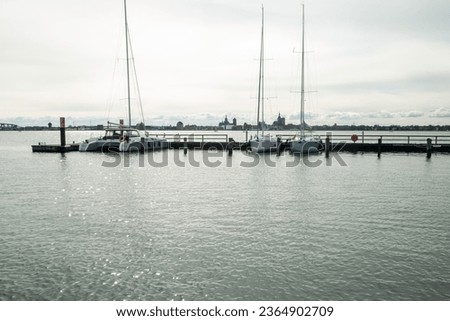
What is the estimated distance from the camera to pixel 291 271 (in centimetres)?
948

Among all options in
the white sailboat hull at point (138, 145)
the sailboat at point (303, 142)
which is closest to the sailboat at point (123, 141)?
the white sailboat hull at point (138, 145)

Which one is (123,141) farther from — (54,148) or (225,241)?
(225,241)

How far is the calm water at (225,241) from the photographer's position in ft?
28.2

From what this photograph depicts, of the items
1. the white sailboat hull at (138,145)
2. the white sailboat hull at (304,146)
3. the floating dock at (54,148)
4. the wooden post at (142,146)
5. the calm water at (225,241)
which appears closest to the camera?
the calm water at (225,241)

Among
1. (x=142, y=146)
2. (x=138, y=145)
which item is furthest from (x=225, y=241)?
(x=138, y=145)

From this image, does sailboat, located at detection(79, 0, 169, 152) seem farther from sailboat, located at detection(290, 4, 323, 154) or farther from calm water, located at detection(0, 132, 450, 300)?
calm water, located at detection(0, 132, 450, 300)

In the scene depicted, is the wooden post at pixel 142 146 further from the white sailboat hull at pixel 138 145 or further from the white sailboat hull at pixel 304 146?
the white sailboat hull at pixel 304 146

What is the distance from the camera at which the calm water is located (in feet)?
28.2

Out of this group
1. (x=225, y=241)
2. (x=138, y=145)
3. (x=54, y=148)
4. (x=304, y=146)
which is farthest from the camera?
(x=54, y=148)

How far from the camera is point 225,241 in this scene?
11.8 metres

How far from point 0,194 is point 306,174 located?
64.0ft

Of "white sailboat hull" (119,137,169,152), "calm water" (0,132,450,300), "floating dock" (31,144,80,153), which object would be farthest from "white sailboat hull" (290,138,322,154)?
"floating dock" (31,144,80,153)

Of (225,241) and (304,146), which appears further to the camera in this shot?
(304,146)

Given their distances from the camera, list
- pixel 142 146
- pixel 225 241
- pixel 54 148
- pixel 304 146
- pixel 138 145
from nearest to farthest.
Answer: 1. pixel 225 241
2. pixel 304 146
3. pixel 142 146
4. pixel 138 145
5. pixel 54 148
